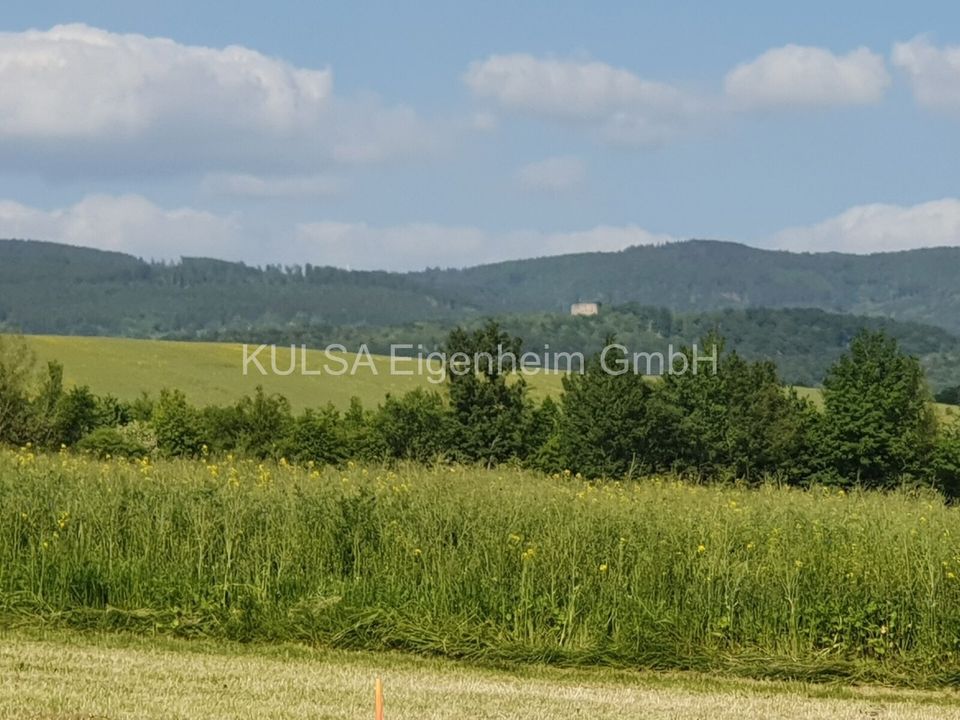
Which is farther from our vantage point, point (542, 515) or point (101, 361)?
point (101, 361)

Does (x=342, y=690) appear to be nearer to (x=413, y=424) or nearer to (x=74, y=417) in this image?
(x=413, y=424)

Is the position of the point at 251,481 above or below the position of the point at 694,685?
above

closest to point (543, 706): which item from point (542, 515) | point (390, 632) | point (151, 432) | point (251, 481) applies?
point (390, 632)

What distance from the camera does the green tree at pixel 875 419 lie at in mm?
57281

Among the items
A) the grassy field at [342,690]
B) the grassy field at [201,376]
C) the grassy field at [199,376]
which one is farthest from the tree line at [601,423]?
the grassy field at [342,690]

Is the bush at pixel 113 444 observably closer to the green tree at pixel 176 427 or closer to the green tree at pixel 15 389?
the green tree at pixel 176 427

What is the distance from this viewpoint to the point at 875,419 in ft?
188

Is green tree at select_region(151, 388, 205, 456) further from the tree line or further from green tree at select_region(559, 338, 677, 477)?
green tree at select_region(559, 338, 677, 477)

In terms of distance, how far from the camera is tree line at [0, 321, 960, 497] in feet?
171

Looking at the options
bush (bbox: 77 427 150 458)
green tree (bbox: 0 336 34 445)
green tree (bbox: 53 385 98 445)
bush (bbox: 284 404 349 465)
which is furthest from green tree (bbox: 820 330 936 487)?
green tree (bbox: 0 336 34 445)

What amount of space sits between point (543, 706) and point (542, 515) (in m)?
4.36

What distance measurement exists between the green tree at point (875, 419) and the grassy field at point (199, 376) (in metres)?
28.4

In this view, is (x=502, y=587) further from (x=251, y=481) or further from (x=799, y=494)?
(x=799, y=494)

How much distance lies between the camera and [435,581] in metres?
13.7
